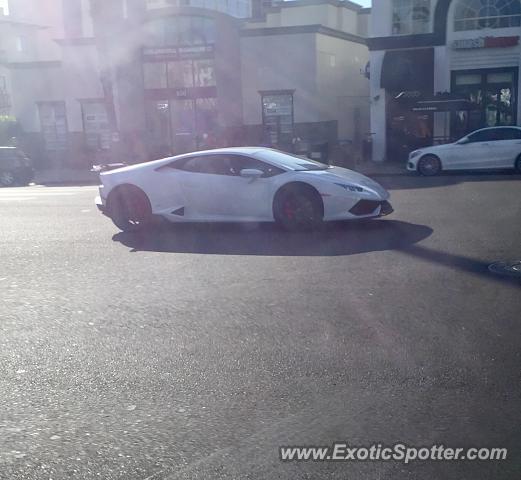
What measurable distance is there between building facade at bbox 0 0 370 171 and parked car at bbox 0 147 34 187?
232 inches

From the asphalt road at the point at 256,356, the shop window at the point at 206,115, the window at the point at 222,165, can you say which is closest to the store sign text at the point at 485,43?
the shop window at the point at 206,115

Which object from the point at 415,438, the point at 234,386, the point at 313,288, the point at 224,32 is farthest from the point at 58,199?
the point at 224,32

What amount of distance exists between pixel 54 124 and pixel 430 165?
2010 centimetres

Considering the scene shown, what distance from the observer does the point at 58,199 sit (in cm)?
1684

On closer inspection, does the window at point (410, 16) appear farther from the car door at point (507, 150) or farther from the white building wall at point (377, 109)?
the car door at point (507, 150)

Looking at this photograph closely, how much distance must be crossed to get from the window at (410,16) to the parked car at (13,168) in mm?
14227

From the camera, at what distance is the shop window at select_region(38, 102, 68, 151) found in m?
Answer: 33.2

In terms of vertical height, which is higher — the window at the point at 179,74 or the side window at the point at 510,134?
the window at the point at 179,74

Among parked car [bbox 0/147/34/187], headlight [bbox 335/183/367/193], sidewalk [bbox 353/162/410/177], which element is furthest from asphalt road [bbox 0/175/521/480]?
parked car [bbox 0/147/34/187]

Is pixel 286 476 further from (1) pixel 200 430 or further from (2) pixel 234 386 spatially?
(2) pixel 234 386

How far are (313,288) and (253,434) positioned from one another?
327 centimetres

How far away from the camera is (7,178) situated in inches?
961

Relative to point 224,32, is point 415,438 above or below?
below

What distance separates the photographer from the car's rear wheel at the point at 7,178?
24322 mm
